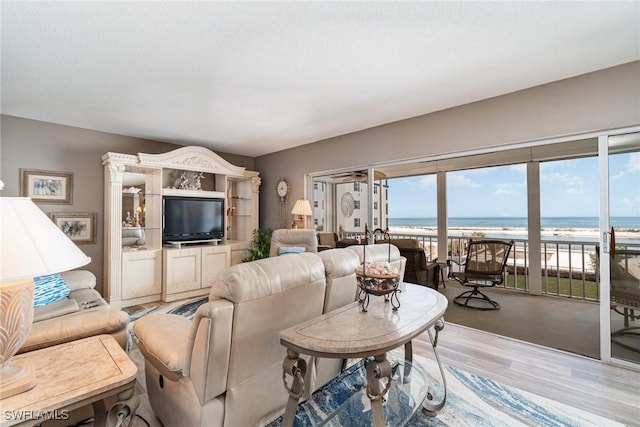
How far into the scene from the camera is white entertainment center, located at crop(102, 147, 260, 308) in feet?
12.9

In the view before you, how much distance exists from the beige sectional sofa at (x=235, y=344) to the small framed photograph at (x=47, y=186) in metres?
3.29

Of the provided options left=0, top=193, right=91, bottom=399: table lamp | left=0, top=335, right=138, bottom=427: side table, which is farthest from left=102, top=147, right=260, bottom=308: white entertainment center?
left=0, top=193, right=91, bottom=399: table lamp

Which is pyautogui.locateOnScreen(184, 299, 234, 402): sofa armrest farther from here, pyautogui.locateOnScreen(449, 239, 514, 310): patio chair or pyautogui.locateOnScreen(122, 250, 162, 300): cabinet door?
pyautogui.locateOnScreen(449, 239, 514, 310): patio chair

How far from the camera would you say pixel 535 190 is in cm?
468

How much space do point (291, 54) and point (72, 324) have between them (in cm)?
241

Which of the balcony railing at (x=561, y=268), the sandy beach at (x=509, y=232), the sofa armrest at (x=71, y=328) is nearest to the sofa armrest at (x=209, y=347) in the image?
the sofa armrest at (x=71, y=328)

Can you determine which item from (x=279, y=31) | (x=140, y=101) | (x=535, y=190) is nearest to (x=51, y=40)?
(x=140, y=101)

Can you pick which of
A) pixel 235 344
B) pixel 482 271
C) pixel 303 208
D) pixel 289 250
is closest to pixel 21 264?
pixel 235 344

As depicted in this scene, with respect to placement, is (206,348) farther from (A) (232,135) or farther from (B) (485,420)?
(A) (232,135)

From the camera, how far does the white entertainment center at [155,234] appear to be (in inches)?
155

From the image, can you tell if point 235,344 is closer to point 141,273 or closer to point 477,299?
point 141,273

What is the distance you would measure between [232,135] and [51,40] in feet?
8.23

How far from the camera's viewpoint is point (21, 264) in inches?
36.9

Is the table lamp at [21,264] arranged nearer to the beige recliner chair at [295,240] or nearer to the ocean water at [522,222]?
the beige recliner chair at [295,240]
